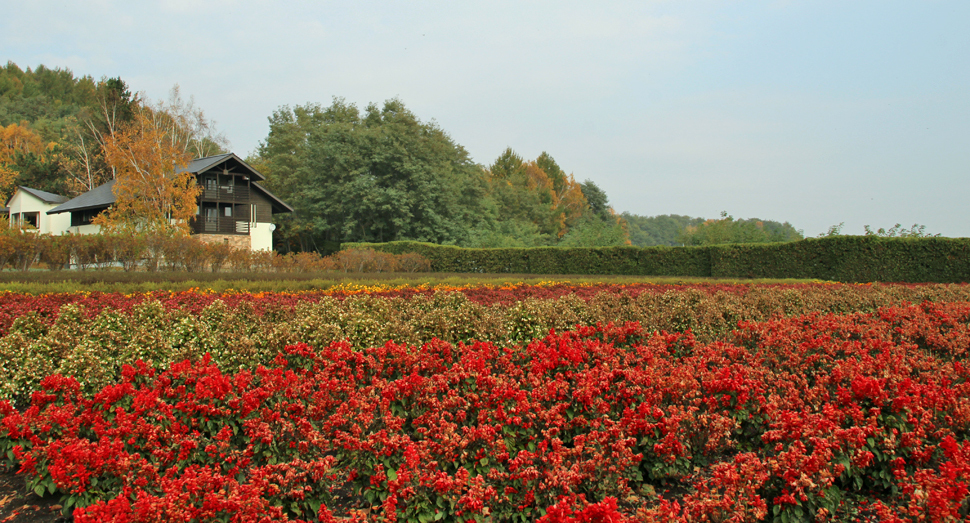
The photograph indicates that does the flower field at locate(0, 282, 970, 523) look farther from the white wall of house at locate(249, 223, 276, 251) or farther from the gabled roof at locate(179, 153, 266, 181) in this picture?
the white wall of house at locate(249, 223, 276, 251)

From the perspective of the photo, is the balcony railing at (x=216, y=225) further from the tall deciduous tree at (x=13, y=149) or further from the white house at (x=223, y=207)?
the tall deciduous tree at (x=13, y=149)

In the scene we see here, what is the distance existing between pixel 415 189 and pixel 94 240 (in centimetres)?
2097

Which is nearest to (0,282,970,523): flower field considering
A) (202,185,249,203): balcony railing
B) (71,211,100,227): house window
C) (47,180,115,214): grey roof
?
(202,185,249,203): balcony railing

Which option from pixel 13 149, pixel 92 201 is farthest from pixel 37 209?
pixel 13 149

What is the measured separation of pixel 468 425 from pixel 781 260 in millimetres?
18677

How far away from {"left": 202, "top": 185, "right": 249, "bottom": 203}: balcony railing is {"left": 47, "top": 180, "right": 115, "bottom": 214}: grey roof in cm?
516

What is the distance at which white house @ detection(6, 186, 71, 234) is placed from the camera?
37.8 m

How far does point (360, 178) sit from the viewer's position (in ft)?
114

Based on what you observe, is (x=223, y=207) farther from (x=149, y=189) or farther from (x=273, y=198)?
(x=149, y=189)

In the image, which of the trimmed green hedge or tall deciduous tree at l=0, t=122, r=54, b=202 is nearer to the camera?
the trimmed green hedge

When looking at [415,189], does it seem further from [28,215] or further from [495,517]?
[495,517]

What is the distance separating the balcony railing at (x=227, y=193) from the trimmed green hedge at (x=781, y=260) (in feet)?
62.2

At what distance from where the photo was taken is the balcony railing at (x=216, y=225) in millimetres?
34062

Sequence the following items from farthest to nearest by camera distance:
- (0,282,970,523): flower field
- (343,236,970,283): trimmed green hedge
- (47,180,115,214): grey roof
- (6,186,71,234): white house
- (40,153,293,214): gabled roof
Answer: (6,186,71,234): white house
(40,153,293,214): gabled roof
(47,180,115,214): grey roof
(343,236,970,283): trimmed green hedge
(0,282,970,523): flower field
